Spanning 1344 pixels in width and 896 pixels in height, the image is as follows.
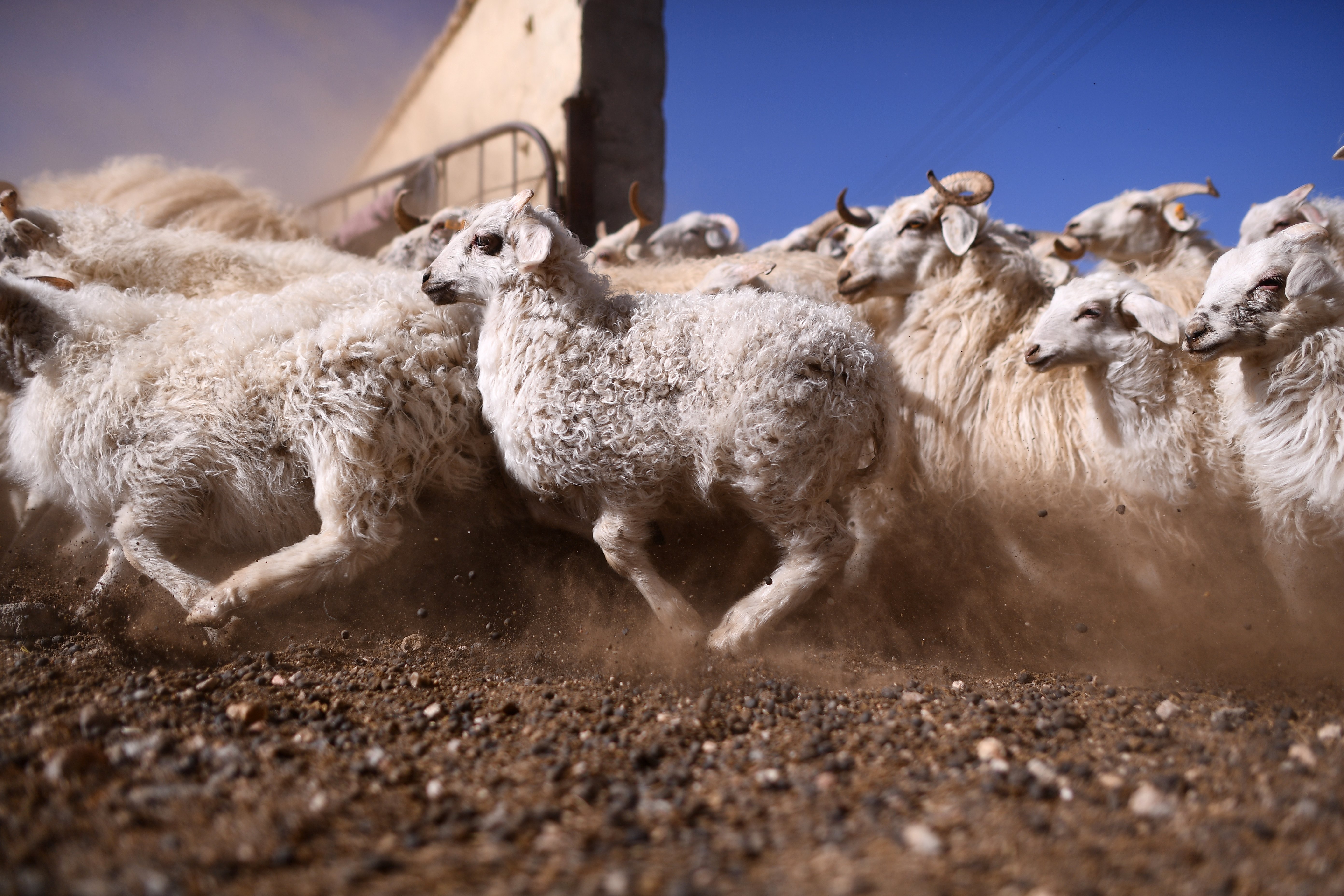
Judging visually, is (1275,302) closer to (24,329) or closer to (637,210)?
(637,210)

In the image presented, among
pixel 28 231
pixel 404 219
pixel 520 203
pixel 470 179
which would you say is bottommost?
pixel 520 203

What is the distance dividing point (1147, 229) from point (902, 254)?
2.37 metres

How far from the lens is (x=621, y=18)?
23.3 ft

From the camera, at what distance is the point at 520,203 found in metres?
3.06

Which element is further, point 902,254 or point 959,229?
point 902,254

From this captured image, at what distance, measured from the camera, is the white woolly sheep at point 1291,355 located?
8.59 ft

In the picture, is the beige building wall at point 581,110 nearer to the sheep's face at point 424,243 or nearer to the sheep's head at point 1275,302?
the sheep's face at point 424,243

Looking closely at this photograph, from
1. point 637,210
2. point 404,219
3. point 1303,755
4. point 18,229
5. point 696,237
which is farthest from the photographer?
point 696,237

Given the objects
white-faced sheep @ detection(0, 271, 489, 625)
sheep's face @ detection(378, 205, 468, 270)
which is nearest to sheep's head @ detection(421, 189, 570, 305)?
white-faced sheep @ detection(0, 271, 489, 625)

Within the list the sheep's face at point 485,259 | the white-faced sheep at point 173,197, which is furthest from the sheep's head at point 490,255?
the white-faced sheep at point 173,197

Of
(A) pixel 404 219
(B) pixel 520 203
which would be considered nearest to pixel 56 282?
(A) pixel 404 219

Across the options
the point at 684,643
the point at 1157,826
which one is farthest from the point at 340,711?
the point at 1157,826

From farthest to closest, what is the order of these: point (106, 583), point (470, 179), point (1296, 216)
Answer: point (470, 179) → point (1296, 216) → point (106, 583)

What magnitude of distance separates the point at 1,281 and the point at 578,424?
2.80m
